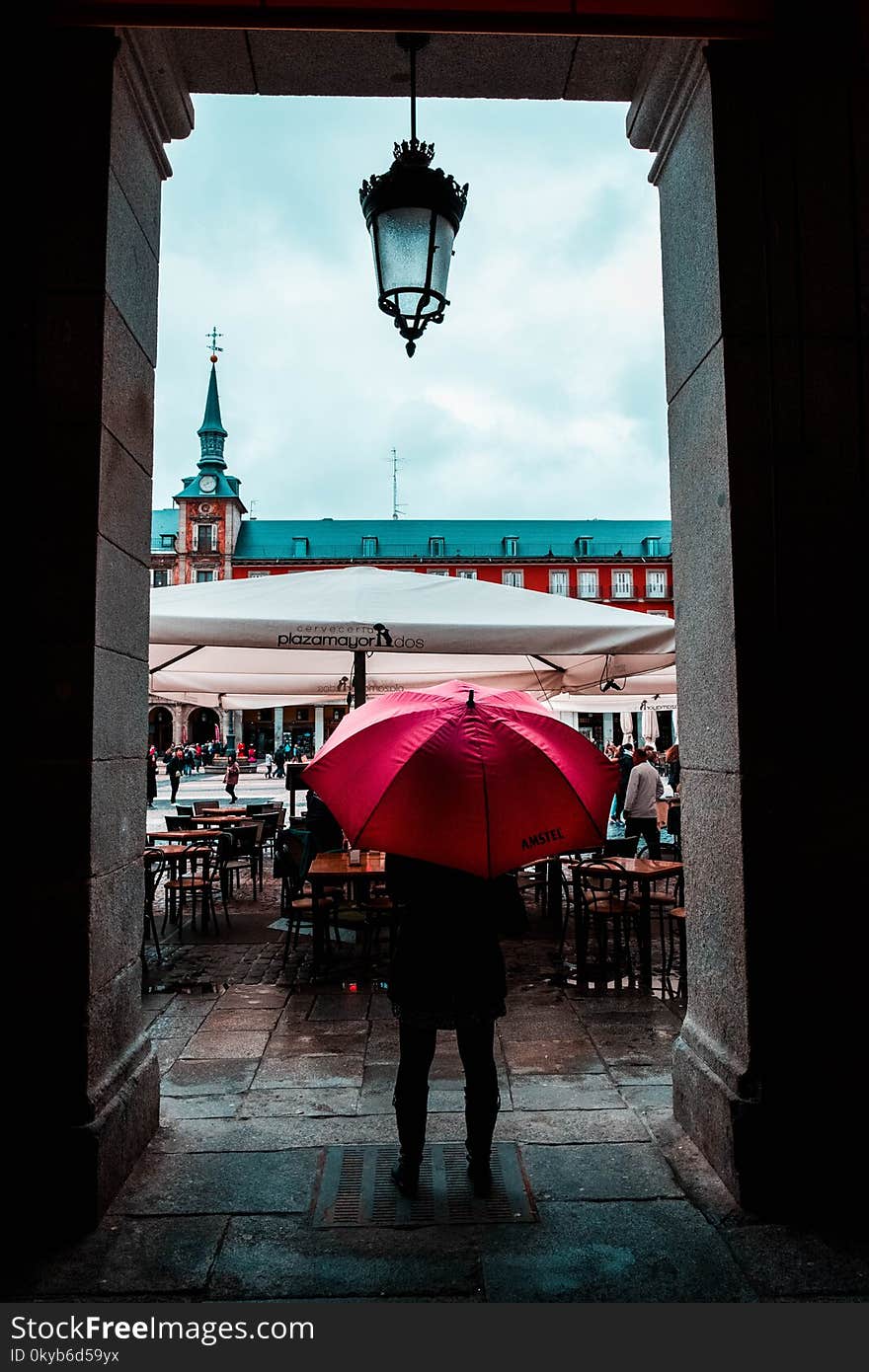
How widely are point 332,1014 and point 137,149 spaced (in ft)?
15.6

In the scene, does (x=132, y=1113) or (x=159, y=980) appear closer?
(x=132, y=1113)

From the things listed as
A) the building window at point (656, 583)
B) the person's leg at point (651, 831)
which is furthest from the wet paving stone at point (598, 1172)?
the building window at point (656, 583)

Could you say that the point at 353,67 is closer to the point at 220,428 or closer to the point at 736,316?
the point at 736,316

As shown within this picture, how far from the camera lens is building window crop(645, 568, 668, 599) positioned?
59931 millimetres

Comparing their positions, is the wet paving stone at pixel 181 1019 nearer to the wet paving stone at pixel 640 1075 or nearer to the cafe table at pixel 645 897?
the wet paving stone at pixel 640 1075

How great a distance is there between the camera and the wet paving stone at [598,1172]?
3.30m

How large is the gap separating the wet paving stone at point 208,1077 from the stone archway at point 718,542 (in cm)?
71

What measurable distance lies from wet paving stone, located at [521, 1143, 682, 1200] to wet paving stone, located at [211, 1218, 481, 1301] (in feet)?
1.65

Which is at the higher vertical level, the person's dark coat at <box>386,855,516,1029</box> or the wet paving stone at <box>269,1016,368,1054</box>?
the person's dark coat at <box>386,855,516,1029</box>

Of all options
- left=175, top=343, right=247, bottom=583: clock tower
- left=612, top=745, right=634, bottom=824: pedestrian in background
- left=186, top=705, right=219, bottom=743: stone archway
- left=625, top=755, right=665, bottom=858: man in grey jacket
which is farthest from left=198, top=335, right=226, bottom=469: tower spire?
left=625, top=755, right=665, bottom=858: man in grey jacket

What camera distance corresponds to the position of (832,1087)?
3201 millimetres

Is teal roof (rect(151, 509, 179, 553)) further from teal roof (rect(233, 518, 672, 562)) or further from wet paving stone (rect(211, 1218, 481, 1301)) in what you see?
wet paving stone (rect(211, 1218, 481, 1301))

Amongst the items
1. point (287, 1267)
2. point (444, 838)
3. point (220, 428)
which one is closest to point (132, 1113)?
point (287, 1267)
